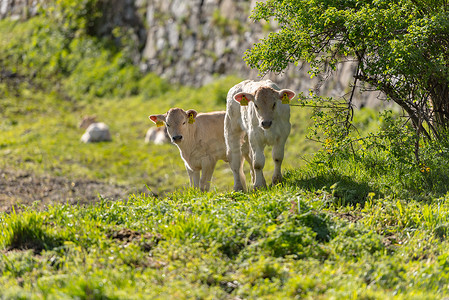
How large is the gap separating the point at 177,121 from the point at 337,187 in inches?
128

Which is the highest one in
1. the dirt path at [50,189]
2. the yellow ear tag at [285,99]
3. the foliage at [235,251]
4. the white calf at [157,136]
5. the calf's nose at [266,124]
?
the yellow ear tag at [285,99]

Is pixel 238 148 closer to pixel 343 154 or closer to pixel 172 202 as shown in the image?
pixel 343 154

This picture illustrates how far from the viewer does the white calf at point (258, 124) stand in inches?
352

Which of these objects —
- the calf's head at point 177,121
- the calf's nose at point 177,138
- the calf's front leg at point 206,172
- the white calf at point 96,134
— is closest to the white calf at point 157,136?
the white calf at point 96,134

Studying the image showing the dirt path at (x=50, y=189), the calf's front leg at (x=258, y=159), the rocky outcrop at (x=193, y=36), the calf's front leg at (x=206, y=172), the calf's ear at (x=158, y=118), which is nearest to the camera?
the calf's front leg at (x=258, y=159)

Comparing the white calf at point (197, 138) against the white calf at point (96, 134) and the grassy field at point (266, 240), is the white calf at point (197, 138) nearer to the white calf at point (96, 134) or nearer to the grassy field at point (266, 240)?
the grassy field at point (266, 240)

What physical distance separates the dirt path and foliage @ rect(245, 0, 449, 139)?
6096mm

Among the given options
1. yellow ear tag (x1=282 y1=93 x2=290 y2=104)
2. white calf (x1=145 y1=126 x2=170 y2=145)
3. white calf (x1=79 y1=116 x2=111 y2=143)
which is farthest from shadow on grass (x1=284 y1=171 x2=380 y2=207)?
white calf (x1=79 y1=116 x2=111 y2=143)

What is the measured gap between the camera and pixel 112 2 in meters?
31.0

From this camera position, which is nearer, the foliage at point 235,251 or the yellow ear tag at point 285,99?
the foliage at point 235,251

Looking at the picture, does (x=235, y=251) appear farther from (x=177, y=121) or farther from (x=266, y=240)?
(x=177, y=121)

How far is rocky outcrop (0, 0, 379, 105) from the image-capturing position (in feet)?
76.0

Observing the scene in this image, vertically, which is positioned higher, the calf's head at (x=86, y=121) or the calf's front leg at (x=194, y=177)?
the calf's front leg at (x=194, y=177)

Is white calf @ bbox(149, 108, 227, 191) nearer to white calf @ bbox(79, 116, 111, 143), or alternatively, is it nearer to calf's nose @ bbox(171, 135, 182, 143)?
calf's nose @ bbox(171, 135, 182, 143)
